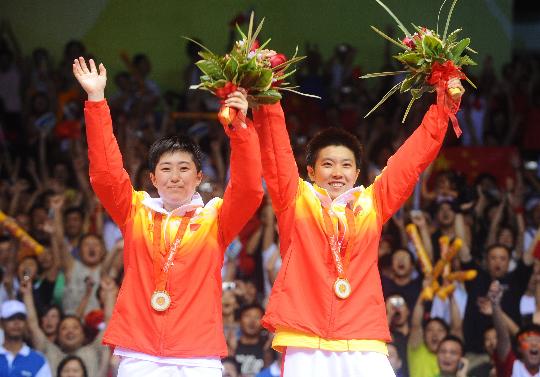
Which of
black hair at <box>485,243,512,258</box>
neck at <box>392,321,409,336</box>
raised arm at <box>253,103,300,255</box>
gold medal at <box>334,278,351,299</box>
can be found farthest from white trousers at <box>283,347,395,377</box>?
black hair at <box>485,243,512,258</box>

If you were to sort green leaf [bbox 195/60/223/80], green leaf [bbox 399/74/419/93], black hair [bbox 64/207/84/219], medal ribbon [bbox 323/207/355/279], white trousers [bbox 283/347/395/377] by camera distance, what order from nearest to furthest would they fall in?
green leaf [bbox 195/60/223/80]
white trousers [bbox 283/347/395/377]
medal ribbon [bbox 323/207/355/279]
green leaf [bbox 399/74/419/93]
black hair [bbox 64/207/84/219]

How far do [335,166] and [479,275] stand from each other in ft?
11.2

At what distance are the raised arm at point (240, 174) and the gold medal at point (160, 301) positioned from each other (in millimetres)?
395

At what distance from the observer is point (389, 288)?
29.9 feet

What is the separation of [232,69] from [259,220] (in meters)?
4.37

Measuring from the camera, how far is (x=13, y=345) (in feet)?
28.7

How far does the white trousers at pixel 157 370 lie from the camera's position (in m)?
5.72

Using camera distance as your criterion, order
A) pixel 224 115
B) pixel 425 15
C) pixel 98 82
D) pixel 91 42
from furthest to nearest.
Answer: pixel 91 42, pixel 425 15, pixel 98 82, pixel 224 115

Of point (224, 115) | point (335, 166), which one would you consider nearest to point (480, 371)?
point (335, 166)

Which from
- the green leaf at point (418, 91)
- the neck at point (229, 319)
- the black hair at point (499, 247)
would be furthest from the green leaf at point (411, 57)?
the black hair at point (499, 247)

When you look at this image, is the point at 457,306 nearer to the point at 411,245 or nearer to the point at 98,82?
the point at 411,245

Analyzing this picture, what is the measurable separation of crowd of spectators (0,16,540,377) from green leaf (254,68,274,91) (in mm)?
3183

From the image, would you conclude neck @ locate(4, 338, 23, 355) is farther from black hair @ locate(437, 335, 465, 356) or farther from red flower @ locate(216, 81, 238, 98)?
red flower @ locate(216, 81, 238, 98)

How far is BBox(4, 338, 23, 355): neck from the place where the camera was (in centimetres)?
872
